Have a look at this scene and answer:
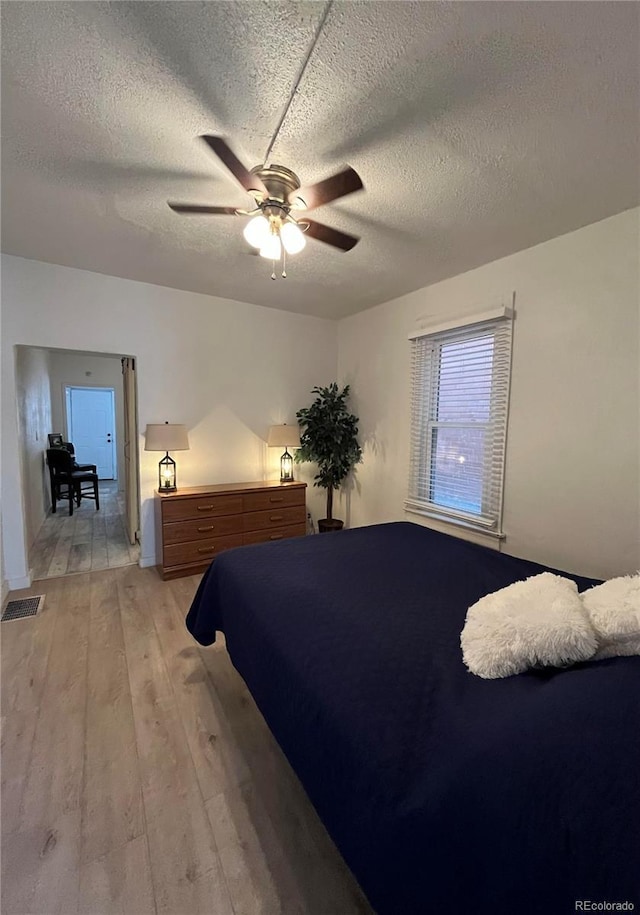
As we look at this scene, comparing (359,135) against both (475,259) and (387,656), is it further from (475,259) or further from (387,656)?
(387,656)

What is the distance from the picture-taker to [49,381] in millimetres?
6715

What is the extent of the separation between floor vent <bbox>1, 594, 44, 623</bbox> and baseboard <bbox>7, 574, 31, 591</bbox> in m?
0.20

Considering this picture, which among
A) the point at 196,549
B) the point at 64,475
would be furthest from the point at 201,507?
the point at 64,475

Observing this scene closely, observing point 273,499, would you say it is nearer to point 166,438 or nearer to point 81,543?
point 166,438

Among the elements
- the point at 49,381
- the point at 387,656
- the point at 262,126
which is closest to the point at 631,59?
the point at 262,126

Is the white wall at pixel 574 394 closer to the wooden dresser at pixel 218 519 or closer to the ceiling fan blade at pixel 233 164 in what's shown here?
the ceiling fan blade at pixel 233 164

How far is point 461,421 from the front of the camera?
3.05 metres

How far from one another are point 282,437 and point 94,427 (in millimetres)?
5926

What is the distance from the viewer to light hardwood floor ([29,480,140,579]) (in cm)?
353

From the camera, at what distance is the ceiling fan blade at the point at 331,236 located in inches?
71.8

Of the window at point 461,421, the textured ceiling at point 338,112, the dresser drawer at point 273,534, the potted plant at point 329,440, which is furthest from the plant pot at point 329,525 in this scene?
the textured ceiling at point 338,112

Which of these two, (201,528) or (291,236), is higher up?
(291,236)

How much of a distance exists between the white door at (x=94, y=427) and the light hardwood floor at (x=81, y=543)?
2.23 m

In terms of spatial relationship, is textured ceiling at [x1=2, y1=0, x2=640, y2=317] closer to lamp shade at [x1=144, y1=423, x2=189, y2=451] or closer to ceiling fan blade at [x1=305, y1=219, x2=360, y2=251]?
ceiling fan blade at [x1=305, y1=219, x2=360, y2=251]
